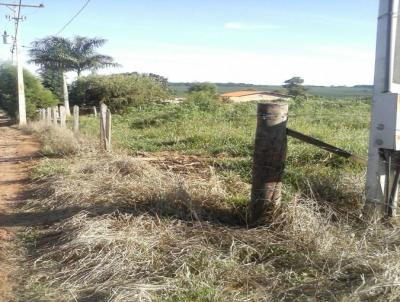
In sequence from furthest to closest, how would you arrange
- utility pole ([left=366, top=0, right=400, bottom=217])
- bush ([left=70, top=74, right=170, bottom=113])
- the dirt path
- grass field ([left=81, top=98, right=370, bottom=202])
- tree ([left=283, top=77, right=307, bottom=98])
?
1. tree ([left=283, top=77, right=307, bottom=98])
2. bush ([left=70, top=74, right=170, bottom=113])
3. grass field ([left=81, top=98, right=370, bottom=202])
4. utility pole ([left=366, top=0, right=400, bottom=217])
5. the dirt path

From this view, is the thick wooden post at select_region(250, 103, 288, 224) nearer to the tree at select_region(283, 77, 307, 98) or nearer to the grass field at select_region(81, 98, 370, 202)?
the grass field at select_region(81, 98, 370, 202)

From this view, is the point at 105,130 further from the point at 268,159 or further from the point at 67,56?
the point at 67,56

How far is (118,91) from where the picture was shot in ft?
118

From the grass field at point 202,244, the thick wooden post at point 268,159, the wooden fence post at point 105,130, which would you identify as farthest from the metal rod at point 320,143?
the wooden fence post at point 105,130

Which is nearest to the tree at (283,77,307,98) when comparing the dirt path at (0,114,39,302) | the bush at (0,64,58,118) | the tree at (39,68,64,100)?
the tree at (39,68,64,100)

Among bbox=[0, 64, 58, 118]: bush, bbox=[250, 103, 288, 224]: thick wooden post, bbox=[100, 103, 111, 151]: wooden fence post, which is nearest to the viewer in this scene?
bbox=[250, 103, 288, 224]: thick wooden post

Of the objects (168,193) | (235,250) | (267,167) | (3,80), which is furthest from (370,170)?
(3,80)

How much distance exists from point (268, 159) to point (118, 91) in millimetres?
32727

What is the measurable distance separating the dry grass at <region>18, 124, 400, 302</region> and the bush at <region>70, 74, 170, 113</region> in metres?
30.6

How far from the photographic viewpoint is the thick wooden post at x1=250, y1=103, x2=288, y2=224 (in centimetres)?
445

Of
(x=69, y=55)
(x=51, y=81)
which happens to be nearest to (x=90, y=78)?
(x=69, y=55)

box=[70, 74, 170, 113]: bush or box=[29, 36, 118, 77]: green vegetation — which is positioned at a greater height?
box=[29, 36, 118, 77]: green vegetation

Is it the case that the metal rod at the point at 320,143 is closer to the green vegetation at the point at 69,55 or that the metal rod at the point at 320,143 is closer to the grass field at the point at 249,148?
the grass field at the point at 249,148

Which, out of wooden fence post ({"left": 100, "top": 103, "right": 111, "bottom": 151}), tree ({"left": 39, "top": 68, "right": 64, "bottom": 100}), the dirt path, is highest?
tree ({"left": 39, "top": 68, "right": 64, "bottom": 100})
